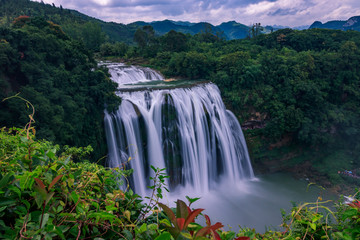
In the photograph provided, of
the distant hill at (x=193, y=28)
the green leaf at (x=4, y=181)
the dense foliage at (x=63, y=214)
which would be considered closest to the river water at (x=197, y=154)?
the dense foliage at (x=63, y=214)

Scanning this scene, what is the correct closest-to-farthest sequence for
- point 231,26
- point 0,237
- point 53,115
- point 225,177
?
point 0,237 → point 53,115 → point 225,177 → point 231,26

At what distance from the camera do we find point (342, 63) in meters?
16.9

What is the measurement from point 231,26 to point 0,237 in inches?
8237

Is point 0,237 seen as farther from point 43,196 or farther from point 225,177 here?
point 225,177

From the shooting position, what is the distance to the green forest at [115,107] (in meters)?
1.13

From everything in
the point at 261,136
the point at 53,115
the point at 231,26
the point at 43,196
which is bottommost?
the point at 261,136

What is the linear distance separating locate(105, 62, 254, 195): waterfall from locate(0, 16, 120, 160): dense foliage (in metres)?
0.87

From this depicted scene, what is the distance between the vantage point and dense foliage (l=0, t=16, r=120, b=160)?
7344 mm

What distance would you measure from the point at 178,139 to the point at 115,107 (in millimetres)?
3717

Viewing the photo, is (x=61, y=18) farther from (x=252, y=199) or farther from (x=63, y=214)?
(x=63, y=214)

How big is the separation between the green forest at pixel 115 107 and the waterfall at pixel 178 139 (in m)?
0.90

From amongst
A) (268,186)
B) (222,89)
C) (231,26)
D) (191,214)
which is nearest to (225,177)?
(268,186)

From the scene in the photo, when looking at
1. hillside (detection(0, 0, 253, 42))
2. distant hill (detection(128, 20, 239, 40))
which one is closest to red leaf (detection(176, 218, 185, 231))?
hillside (detection(0, 0, 253, 42))

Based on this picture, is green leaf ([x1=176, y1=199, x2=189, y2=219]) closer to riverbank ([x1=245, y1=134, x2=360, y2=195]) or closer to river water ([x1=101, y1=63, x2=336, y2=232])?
river water ([x1=101, y1=63, x2=336, y2=232])
